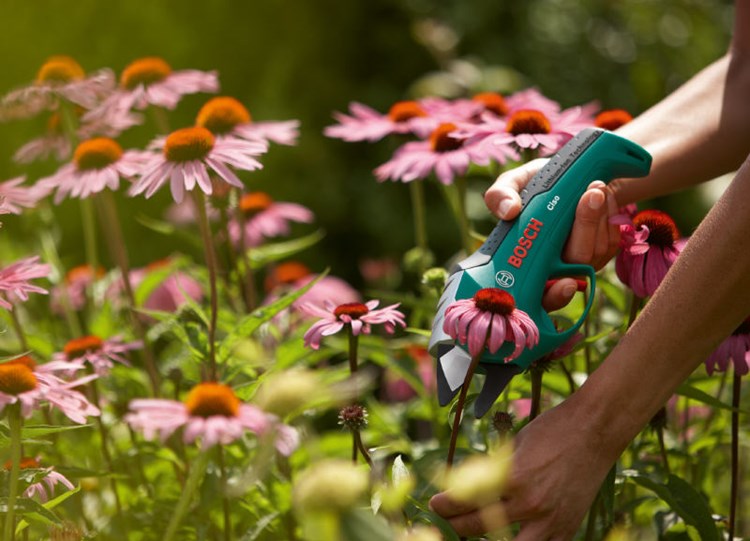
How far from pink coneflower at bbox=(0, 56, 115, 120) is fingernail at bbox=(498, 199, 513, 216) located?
0.64 metres

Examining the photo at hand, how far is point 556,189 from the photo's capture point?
1062mm

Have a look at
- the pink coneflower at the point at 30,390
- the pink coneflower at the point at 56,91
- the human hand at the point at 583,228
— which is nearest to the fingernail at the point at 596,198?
the human hand at the point at 583,228

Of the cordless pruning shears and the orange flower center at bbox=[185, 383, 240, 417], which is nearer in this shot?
the orange flower center at bbox=[185, 383, 240, 417]

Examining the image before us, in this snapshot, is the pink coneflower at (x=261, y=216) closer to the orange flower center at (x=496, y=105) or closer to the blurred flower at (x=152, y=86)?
the blurred flower at (x=152, y=86)

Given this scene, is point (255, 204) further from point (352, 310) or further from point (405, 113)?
point (352, 310)

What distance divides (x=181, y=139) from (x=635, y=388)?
59 cm

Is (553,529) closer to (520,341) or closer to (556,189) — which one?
(520,341)

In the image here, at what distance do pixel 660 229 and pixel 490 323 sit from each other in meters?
0.28

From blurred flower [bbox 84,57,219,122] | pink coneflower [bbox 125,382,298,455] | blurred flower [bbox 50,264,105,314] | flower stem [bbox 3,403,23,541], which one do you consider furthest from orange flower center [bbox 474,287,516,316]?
blurred flower [bbox 50,264,105,314]

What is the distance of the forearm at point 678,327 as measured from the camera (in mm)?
861

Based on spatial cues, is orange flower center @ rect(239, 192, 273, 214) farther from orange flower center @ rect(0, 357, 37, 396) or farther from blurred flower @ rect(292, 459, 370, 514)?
blurred flower @ rect(292, 459, 370, 514)

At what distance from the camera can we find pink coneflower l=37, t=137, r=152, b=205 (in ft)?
4.20

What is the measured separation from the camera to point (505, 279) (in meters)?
1.00

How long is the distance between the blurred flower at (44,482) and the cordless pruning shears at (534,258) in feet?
1.26
